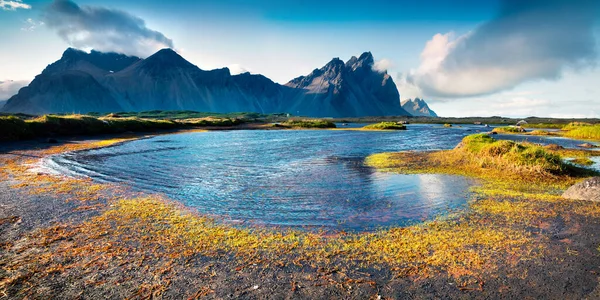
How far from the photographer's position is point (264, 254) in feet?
31.0

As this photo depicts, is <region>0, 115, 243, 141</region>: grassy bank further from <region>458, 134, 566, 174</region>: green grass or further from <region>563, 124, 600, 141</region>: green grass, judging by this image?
<region>563, 124, 600, 141</region>: green grass

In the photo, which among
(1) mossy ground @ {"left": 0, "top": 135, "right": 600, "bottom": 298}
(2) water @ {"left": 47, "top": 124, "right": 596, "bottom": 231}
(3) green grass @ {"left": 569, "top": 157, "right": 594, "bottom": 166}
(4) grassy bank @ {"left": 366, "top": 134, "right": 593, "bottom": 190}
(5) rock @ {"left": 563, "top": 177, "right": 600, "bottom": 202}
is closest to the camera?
(1) mossy ground @ {"left": 0, "top": 135, "right": 600, "bottom": 298}

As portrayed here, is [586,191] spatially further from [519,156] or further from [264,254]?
[264,254]

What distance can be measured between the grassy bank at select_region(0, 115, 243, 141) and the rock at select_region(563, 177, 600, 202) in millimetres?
58458

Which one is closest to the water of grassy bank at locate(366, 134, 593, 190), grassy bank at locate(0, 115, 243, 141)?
grassy bank at locate(366, 134, 593, 190)

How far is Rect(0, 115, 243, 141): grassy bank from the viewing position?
42.6 m

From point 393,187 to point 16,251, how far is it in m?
17.6

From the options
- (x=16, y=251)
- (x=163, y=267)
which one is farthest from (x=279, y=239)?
(x=16, y=251)

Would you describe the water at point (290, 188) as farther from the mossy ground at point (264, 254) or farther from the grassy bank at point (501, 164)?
the grassy bank at point (501, 164)

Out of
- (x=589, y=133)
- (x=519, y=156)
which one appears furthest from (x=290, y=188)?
(x=589, y=133)

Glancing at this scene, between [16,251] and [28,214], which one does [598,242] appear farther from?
[28,214]

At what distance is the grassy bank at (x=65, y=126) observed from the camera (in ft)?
140

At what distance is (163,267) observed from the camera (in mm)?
8445

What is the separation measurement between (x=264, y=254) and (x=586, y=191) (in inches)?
656
